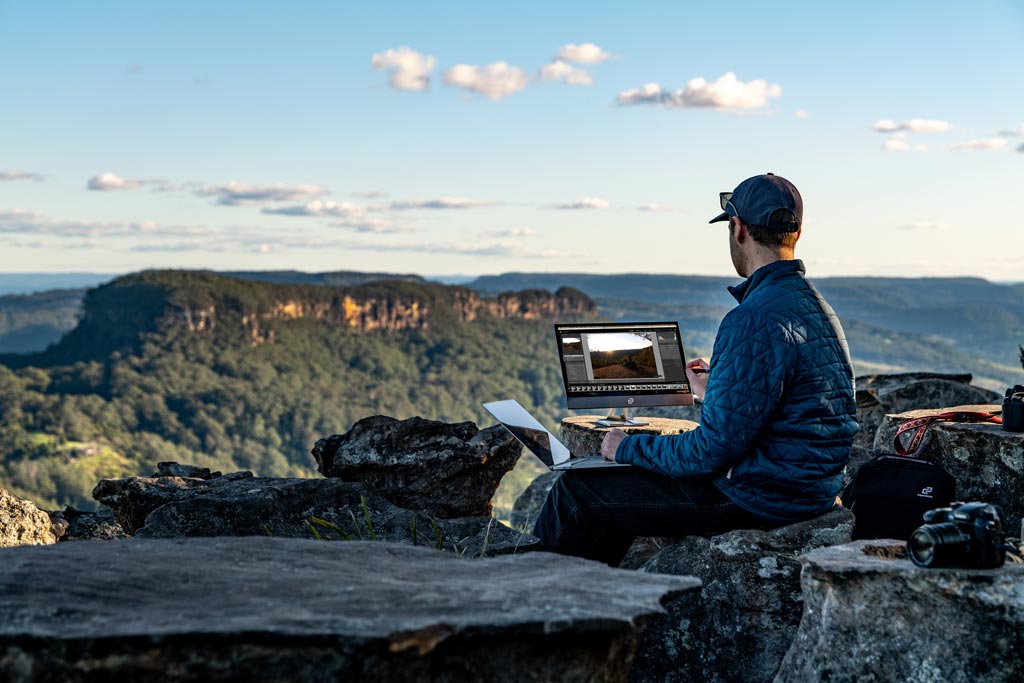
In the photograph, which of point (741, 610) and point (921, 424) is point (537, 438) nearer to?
point (741, 610)

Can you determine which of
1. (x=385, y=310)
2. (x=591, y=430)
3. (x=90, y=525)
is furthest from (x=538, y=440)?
(x=385, y=310)

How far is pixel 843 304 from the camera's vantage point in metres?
200

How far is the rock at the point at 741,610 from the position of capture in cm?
487

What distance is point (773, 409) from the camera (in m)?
4.42

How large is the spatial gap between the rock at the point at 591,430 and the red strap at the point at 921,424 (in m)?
1.36

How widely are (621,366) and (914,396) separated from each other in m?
6.10


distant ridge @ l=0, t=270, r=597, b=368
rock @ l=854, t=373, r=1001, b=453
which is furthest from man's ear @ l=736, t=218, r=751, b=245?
distant ridge @ l=0, t=270, r=597, b=368

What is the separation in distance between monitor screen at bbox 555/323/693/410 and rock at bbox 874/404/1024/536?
1.82 m

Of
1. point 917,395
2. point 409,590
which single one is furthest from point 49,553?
point 917,395

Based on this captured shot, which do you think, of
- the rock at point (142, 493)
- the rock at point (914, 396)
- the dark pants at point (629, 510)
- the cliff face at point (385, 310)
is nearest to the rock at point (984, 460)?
the dark pants at point (629, 510)

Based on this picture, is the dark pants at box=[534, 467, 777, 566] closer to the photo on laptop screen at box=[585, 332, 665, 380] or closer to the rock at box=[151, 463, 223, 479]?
the photo on laptop screen at box=[585, 332, 665, 380]

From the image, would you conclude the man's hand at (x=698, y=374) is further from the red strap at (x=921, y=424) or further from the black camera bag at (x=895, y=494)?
the red strap at (x=921, y=424)

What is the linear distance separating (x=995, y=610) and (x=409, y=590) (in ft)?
7.19

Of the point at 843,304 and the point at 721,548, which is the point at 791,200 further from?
the point at 843,304
